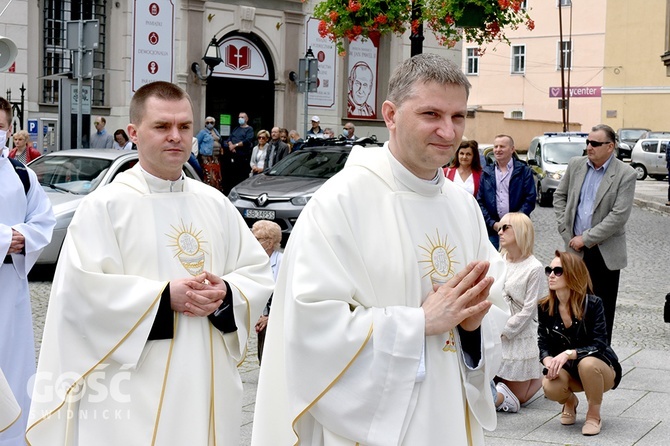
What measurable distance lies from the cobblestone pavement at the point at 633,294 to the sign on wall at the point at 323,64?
7.99 metres

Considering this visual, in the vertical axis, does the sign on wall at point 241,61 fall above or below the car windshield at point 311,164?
above

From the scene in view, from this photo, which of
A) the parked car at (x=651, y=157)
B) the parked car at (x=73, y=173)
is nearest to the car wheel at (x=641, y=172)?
the parked car at (x=651, y=157)

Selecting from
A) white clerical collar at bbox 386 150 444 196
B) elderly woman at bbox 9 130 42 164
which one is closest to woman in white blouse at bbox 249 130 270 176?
elderly woman at bbox 9 130 42 164

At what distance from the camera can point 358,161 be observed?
3.58 metres

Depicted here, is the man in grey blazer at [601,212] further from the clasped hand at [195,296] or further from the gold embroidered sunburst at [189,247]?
the clasped hand at [195,296]

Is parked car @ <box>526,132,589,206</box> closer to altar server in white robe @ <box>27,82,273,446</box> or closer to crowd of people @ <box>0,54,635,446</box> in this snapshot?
crowd of people @ <box>0,54,635,446</box>

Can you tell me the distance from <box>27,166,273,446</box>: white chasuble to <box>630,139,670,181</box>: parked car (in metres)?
36.3

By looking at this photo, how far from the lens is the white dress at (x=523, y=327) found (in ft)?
23.7

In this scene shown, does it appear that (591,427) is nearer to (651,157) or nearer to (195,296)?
(195,296)

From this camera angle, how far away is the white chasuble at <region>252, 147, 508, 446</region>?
10.7 feet

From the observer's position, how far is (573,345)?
22.4 feet

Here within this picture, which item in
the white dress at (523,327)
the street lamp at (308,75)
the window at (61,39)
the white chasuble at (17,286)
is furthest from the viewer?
the window at (61,39)

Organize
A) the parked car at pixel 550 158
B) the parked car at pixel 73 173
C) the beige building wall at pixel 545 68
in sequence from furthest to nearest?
1. the beige building wall at pixel 545 68
2. the parked car at pixel 550 158
3. the parked car at pixel 73 173

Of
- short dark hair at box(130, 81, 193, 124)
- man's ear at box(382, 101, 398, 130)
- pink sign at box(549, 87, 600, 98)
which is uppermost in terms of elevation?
pink sign at box(549, 87, 600, 98)
